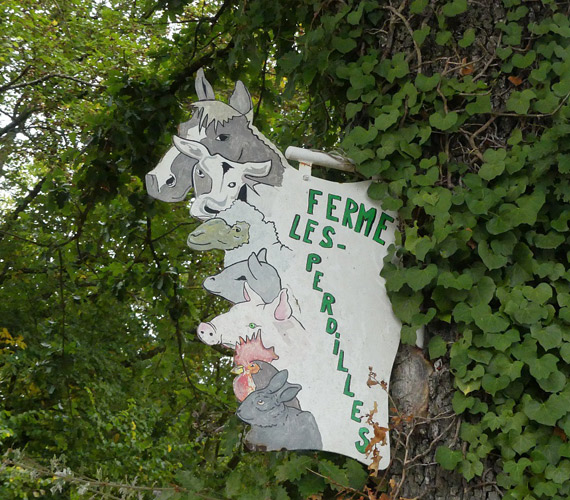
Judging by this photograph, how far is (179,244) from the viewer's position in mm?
5375

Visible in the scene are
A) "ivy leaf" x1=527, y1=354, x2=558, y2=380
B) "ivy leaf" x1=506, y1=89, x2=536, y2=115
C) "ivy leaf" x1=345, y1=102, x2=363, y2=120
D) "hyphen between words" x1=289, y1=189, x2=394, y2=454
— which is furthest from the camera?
"ivy leaf" x1=345, y1=102, x2=363, y2=120

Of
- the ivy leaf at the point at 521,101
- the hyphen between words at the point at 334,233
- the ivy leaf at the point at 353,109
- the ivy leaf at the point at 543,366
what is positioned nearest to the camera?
the ivy leaf at the point at 543,366

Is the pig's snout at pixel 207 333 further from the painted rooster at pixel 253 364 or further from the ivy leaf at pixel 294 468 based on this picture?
the ivy leaf at pixel 294 468

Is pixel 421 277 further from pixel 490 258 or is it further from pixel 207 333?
pixel 207 333

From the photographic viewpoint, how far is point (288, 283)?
1962 mm

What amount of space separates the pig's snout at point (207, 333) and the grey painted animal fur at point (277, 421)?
0.18 m

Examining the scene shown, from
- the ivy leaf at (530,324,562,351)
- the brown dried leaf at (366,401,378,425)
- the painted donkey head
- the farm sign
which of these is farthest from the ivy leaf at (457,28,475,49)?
the brown dried leaf at (366,401,378,425)

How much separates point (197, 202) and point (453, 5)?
0.94 metres

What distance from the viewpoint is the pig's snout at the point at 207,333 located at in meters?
1.89

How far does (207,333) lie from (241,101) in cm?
70

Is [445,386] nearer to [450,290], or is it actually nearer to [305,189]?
[450,290]

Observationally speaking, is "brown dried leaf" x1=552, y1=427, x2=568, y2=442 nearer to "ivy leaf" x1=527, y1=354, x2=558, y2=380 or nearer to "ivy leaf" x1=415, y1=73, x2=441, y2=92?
"ivy leaf" x1=527, y1=354, x2=558, y2=380

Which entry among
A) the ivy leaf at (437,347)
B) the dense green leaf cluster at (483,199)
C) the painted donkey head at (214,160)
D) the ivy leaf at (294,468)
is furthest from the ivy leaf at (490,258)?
the ivy leaf at (294,468)

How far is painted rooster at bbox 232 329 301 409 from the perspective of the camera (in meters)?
1.89
